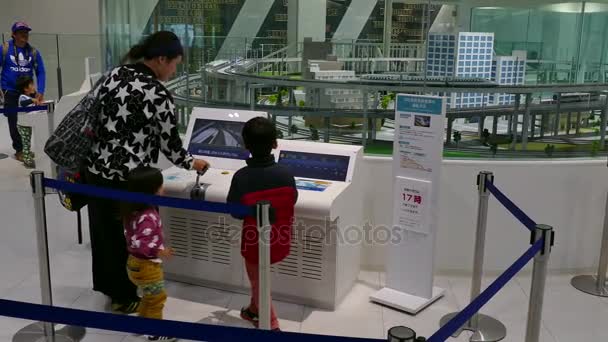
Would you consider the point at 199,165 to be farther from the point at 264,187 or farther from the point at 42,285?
the point at 42,285

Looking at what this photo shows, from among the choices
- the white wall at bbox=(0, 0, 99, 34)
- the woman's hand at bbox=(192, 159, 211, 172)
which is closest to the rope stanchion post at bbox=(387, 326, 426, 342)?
the woman's hand at bbox=(192, 159, 211, 172)

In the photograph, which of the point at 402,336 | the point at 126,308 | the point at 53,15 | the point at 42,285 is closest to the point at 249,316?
the point at 126,308

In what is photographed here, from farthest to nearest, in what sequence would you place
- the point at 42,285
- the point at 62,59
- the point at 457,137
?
the point at 62,59
the point at 457,137
the point at 42,285

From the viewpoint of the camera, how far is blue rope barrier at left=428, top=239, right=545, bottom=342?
→ 1.55m

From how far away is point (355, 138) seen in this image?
404cm

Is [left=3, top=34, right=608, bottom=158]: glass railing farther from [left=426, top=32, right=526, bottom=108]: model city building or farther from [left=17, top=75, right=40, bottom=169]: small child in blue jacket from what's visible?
[left=17, top=75, right=40, bottom=169]: small child in blue jacket

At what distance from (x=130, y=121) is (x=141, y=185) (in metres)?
0.34

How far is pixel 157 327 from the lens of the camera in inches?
62.8

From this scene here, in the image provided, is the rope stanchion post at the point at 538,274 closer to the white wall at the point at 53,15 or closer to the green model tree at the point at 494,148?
the green model tree at the point at 494,148

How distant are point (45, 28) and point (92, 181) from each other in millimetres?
9367

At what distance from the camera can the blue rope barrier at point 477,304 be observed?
5.08 ft

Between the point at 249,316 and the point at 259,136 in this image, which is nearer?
the point at 259,136

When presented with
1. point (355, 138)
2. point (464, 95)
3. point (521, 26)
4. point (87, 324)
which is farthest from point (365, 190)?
point (87, 324)

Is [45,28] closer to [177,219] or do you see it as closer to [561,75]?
[177,219]
